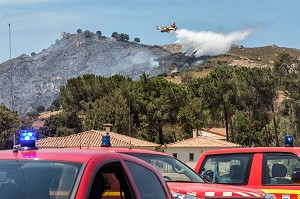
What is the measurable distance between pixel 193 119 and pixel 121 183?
7507 cm

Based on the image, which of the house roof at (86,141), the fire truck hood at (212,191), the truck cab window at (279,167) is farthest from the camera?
the house roof at (86,141)

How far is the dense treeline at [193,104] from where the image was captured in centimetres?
7031

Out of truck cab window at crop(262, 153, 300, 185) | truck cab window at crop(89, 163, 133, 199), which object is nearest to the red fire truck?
truck cab window at crop(262, 153, 300, 185)

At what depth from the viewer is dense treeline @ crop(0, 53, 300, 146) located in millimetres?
70312

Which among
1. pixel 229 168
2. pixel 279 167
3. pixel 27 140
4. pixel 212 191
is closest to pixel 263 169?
pixel 279 167

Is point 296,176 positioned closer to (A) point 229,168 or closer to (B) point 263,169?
(B) point 263,169

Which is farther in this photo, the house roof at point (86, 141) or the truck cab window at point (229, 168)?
the house roof at point (86, 141)

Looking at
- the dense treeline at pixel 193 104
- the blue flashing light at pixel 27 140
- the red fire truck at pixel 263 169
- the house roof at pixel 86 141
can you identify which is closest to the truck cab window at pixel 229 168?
the red fire truck at pixel 263 169

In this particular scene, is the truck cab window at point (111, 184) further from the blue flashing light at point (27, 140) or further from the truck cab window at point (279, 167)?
the truck cab window at point (279, 167)

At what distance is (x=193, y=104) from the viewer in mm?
78875

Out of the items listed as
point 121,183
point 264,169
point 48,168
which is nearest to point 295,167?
point 264,169

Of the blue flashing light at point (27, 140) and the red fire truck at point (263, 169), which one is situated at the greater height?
the blue flashing light at point (27, 140)

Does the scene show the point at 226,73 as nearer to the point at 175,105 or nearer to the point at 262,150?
the point at 175,105

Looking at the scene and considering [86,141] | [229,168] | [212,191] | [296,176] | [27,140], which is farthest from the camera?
[86,141]
